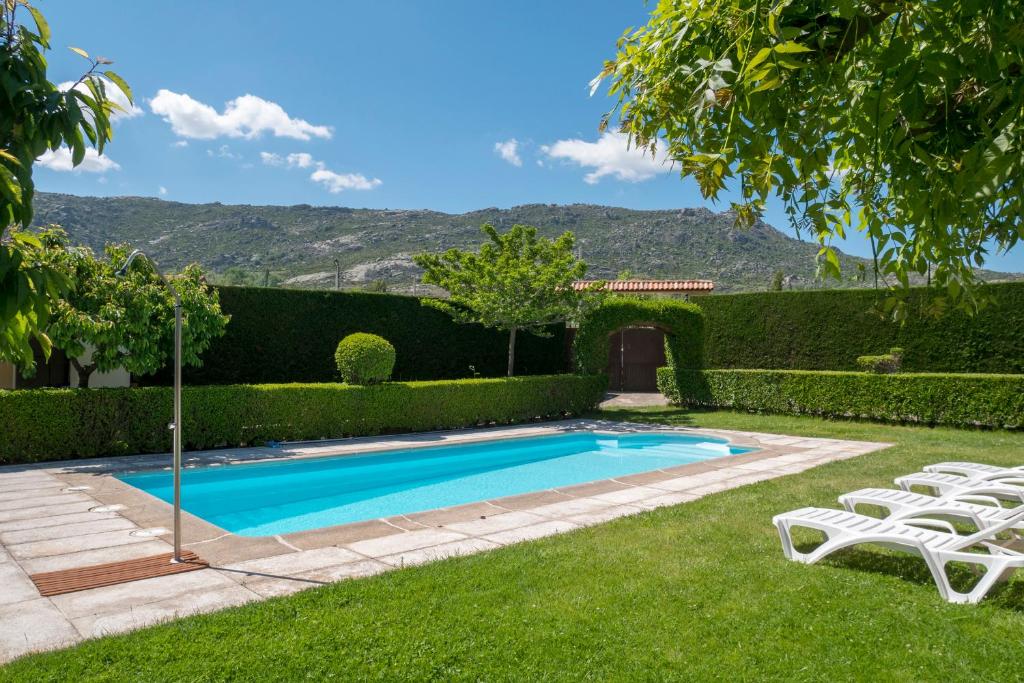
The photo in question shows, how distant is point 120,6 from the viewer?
22.6 ft

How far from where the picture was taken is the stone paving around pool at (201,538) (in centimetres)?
423

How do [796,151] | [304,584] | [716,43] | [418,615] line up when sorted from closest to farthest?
[796,151]
[716,43]
[418,615]
[304,584]

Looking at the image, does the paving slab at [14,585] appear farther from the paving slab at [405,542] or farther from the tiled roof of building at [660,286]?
the tiled roof of building at [660,286]

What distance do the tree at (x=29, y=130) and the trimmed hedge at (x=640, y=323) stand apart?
16004 mm

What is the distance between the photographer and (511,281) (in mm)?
15695

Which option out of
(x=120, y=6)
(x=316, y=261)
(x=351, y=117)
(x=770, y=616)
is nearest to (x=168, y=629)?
(x=770, y=616)

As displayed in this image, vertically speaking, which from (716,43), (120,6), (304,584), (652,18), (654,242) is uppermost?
(654,242)

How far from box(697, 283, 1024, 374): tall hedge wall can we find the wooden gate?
354 centimetres

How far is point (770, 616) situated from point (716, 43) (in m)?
3.25

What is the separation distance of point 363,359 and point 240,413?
8.44 ft

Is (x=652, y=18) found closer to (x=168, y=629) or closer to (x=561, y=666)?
(x=561, y=666)

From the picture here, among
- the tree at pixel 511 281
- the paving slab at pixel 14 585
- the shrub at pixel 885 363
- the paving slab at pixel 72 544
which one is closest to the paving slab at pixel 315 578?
the paving slab at pixel 14 585

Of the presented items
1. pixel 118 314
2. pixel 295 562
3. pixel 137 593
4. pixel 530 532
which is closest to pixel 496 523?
pixel 530 532

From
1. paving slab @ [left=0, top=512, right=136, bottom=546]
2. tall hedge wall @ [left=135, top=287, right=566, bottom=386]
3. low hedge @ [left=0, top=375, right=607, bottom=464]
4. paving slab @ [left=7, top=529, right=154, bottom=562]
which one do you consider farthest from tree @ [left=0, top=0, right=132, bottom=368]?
tall hedge wall @ [left=135, top=287, right=566, bottom=386]
